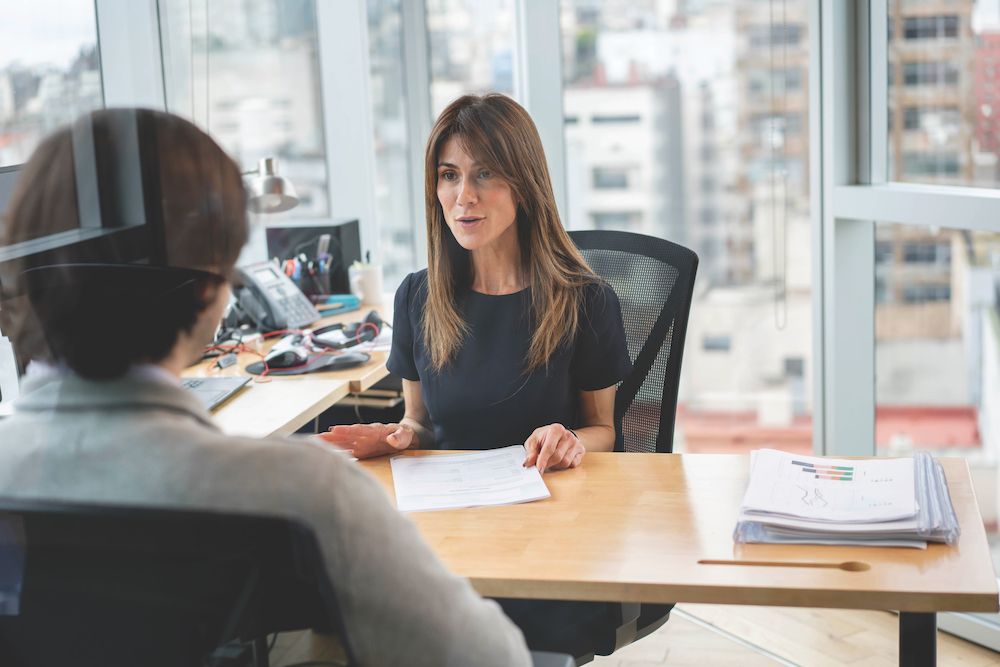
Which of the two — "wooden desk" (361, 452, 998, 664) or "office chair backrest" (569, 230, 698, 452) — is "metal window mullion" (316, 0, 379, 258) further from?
"wooden desk" (361, 452, 998, 664)

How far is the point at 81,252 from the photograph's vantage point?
78 cm

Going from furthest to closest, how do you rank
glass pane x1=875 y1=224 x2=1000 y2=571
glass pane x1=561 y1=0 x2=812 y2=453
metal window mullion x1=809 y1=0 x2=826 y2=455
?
glass pane x1=561 y1=0 x2=812 y2=453, metal window mullion x1=809 y1=0 x2=826 y2=455, glass pane x1=875 y1=224 x2=1000 y2=571

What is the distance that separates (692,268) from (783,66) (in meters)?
1.48

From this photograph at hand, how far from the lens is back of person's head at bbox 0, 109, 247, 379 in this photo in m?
0.76

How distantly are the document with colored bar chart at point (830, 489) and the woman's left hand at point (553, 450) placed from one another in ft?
0.87

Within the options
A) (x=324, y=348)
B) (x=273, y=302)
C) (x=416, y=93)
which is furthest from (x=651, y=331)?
(x=416, y=93)

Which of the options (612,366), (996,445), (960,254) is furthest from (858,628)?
(612,366)

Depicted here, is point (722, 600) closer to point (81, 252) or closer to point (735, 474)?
point (735, 474)

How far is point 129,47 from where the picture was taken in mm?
2066

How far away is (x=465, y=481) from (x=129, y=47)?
1.16 m

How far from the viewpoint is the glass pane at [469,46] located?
11.7 feet

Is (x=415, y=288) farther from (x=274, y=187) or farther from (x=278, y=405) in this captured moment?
(x=274, y=187)

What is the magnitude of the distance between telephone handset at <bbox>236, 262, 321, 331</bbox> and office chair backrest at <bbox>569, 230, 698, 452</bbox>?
1004mm

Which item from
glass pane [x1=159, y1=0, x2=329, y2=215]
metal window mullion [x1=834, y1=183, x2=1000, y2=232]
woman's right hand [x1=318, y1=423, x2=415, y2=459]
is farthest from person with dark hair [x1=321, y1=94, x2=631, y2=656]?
glass pane [x1=159, y1=0, x2=329, y2=215]
